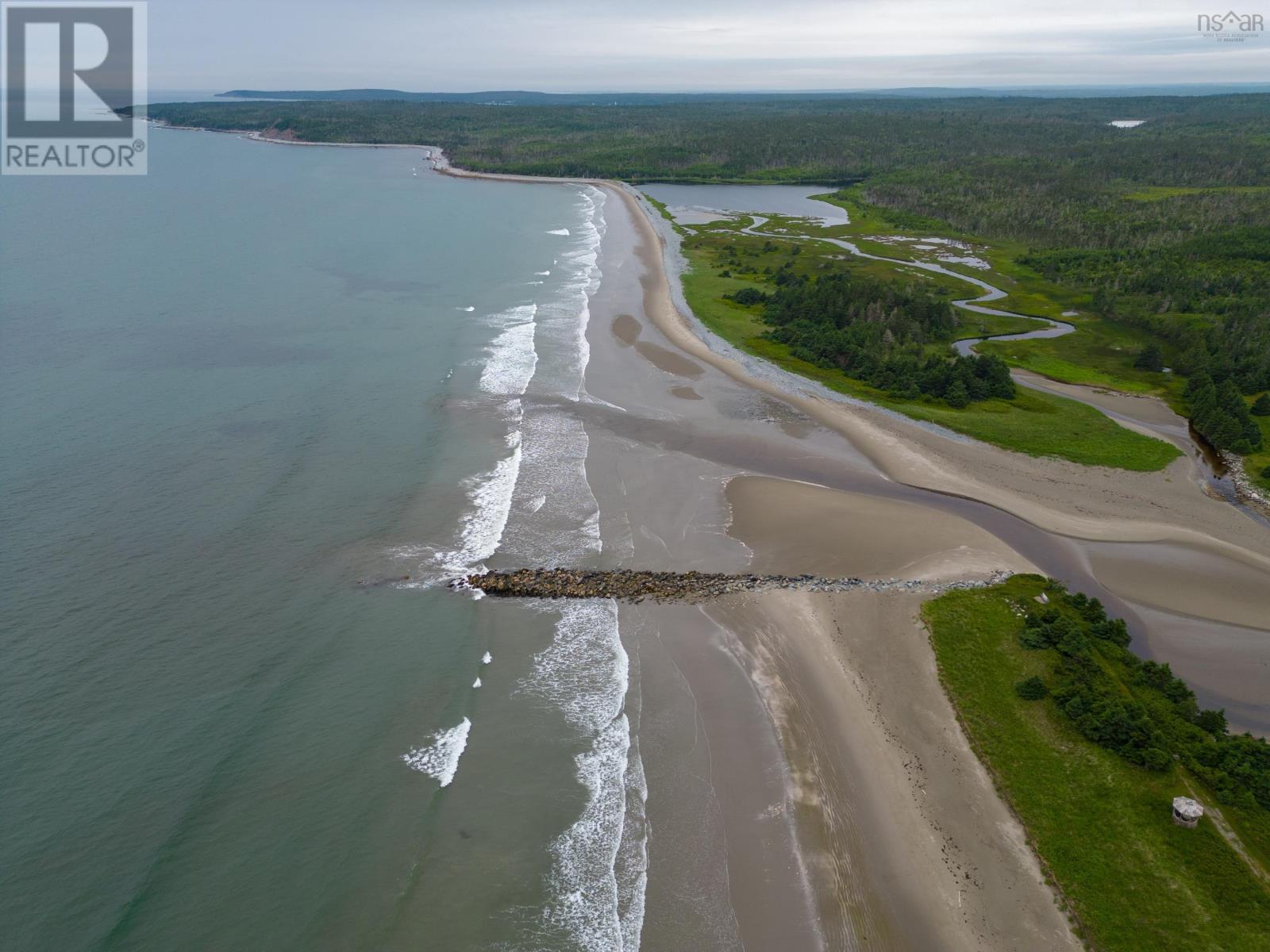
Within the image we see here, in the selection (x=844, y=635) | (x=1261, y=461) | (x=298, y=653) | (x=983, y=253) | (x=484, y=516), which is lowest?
(x=298, y=653)

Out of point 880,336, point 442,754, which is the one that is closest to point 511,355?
point 880,336

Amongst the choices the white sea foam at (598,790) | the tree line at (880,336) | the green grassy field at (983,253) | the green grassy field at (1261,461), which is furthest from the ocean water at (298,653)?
the green grassy field at (983,253)

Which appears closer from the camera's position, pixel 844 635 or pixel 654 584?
pixel 844 635

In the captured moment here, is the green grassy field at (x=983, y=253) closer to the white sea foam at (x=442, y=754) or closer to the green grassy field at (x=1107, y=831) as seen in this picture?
the green grassy field at (x=1107, y=831)

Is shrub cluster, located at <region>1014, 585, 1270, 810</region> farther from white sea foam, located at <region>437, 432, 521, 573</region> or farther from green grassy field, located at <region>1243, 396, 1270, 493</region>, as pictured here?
green grassy field, located at <region>1243, 396, 1270, 493</region>

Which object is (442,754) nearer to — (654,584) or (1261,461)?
(654,584)

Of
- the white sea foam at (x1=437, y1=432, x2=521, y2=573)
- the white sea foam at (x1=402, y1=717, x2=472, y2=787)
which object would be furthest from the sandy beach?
the white sea foam at (x1=402, y1=717, x2=472, y2=787)
